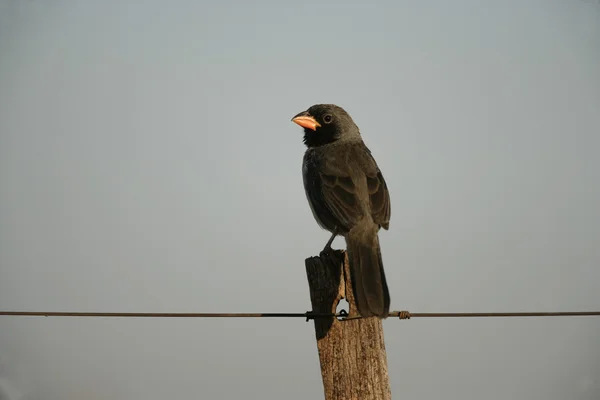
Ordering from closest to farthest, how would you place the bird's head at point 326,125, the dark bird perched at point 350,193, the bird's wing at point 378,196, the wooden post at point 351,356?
1. the wooden post at point 351,356
2. the dark bird perched at point 350,193
3. the bird's wing at point 378,196
4. the bird's head at point 326,125

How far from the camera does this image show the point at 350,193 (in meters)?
6.00

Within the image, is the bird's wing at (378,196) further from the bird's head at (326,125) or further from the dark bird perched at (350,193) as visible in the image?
the bird's head at (326,125)

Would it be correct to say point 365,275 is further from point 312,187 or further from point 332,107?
point 332,107

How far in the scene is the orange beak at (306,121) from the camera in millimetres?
7414

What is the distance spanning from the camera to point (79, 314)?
480 cm

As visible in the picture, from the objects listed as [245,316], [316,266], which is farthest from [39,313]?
[316,266]

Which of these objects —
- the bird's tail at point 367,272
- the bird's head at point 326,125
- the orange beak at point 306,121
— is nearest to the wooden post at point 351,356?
the bird's tail at point 367,272

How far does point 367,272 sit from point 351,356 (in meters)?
0.78

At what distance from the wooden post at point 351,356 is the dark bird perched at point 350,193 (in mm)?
134

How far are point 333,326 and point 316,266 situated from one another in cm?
50

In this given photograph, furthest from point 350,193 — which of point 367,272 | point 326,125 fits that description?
point 326,125

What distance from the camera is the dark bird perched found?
475 cm

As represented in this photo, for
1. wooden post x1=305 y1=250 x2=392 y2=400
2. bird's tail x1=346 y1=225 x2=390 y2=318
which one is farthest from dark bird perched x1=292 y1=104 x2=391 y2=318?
wooden post x1=305 y1=250 x2=392 y2=400

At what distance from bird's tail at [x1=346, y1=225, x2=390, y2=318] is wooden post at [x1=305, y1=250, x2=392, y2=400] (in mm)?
91
